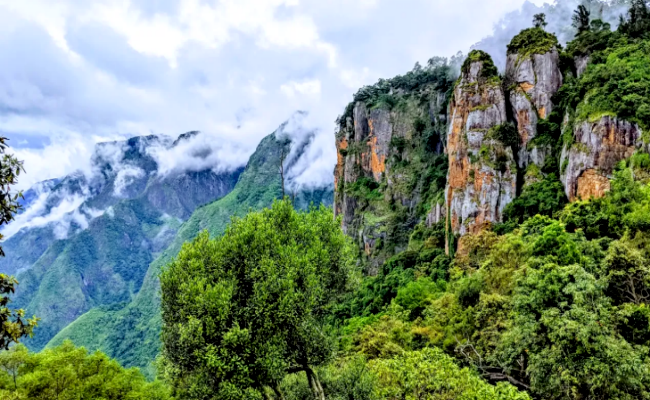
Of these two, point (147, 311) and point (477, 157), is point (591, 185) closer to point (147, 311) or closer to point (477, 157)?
point (477, 157)

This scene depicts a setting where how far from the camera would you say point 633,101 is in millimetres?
33844

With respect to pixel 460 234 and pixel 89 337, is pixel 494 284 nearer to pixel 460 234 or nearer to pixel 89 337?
pixel 460 234

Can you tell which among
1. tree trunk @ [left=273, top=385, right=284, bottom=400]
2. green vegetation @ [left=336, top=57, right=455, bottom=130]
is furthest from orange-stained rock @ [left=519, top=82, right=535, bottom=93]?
tree trunk @ [left=273, top=385, right=284, bottom=400]

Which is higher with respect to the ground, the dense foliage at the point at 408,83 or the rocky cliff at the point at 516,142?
the dense foliage at the point at 408,83

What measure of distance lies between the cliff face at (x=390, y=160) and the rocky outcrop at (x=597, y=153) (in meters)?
24.8

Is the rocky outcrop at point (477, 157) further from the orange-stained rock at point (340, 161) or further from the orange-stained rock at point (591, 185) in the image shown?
the orange-stained rock at point (340, 161)

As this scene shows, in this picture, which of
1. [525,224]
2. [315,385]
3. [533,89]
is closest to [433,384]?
[315,385]

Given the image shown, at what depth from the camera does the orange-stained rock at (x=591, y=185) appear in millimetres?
33875

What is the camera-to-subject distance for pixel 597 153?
35.1 meters

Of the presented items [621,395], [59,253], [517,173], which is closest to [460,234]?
[517,173]

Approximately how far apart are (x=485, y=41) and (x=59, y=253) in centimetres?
21223

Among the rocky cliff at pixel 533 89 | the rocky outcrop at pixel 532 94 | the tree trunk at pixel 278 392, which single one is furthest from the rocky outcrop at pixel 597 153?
the tree trunk at pixel 278 392

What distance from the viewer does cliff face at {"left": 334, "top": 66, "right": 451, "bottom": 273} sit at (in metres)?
71.5

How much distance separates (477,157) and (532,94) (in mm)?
9773
